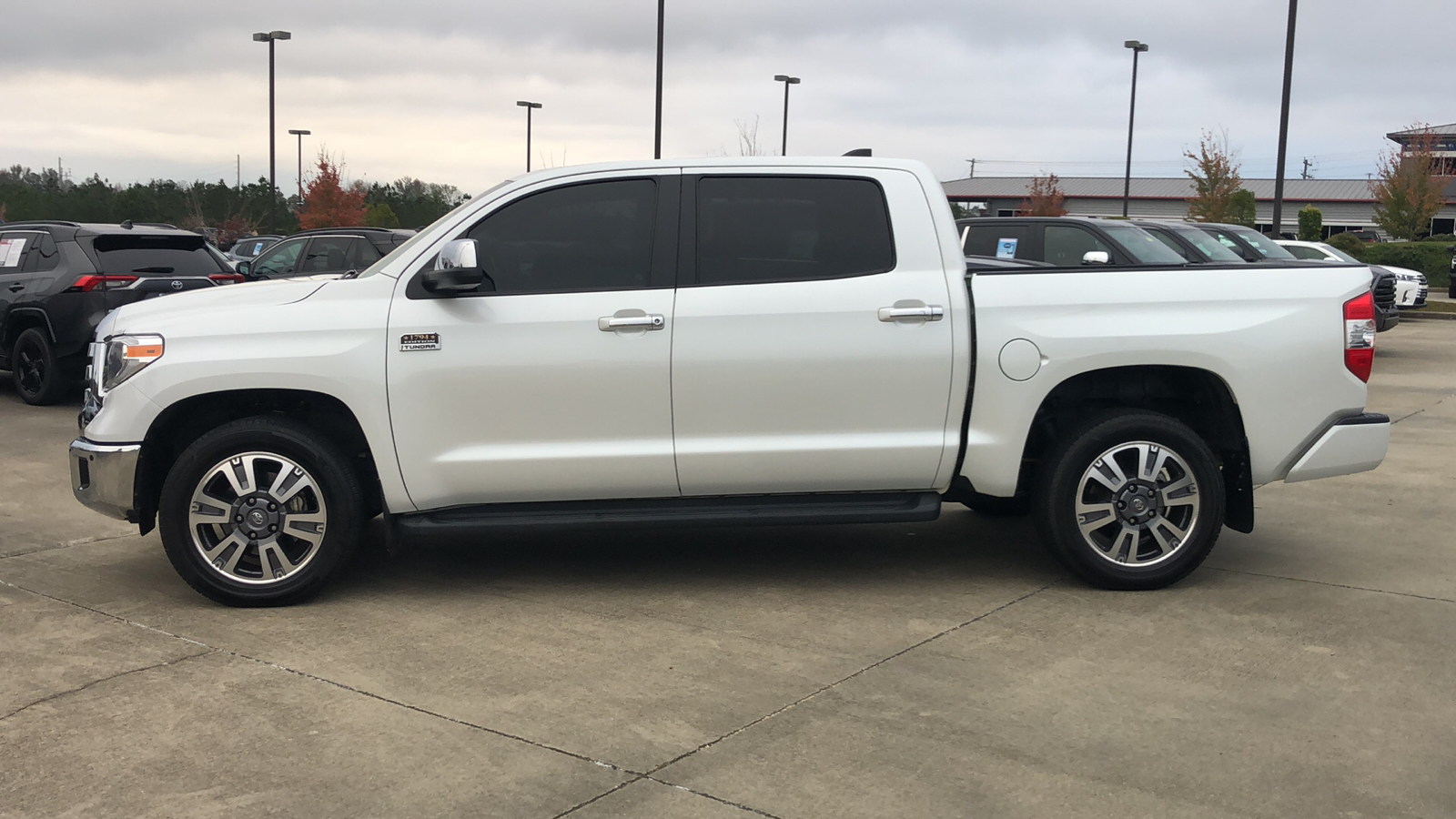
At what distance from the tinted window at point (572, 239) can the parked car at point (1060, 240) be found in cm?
740

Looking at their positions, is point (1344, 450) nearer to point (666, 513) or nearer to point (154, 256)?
point (666, 513)

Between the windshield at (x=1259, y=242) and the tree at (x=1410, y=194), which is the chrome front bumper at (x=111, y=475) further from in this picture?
the tree at (x=1410, y=194)

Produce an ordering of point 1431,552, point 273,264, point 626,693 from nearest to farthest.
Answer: point 626,693 < point 1431,552 < point 273,264

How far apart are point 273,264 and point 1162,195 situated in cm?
6327

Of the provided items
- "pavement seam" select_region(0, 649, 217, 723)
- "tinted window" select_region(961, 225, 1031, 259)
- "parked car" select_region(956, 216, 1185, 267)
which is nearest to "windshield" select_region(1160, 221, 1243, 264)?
"parked car" select_region(956, 216, 1185, 267)

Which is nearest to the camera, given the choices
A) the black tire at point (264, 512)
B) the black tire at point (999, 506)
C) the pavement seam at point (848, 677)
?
the pavement seam at point (848, 677)

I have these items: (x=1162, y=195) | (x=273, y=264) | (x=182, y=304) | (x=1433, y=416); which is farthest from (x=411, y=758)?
(x=1162, y=195)

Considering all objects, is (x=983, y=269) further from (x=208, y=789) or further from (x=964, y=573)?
(x=208, y=789)

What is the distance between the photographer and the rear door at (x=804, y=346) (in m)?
5.48

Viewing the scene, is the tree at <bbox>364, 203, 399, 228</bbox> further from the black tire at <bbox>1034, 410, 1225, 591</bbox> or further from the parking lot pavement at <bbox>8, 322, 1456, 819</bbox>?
the black tire at <bbox>1034, 410, 1225, 591</bbox>

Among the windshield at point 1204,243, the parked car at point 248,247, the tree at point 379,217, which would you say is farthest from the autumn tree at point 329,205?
the windshield at point 1204,243

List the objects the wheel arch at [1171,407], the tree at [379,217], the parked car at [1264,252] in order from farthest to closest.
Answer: the tree at [379,217]
the parked car at [1264,252]
the wheel arch at [1171,407]

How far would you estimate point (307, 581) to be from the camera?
217 inches

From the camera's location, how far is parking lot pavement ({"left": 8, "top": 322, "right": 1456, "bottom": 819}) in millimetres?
3721
